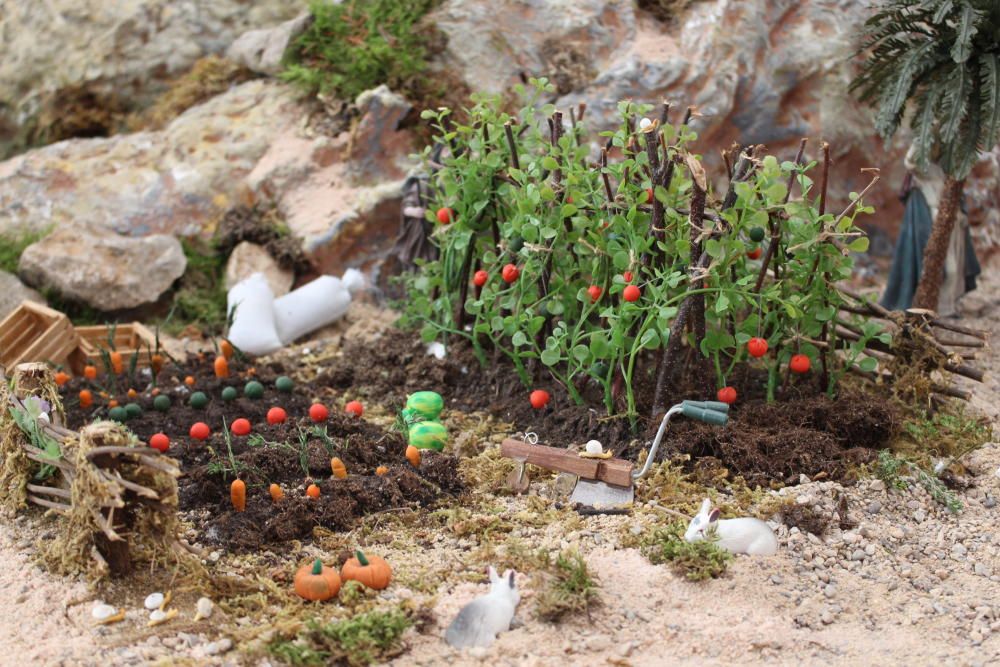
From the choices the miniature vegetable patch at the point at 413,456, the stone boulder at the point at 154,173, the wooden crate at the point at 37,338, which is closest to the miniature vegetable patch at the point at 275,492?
the miniature vegetable patch at the point at 413,456

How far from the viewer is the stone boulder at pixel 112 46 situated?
9383mm

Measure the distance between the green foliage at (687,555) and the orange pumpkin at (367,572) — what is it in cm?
105

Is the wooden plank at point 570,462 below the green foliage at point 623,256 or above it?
below

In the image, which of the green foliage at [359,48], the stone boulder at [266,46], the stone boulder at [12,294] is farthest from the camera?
the stone boulder at [266,46]

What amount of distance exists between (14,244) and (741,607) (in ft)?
19.3

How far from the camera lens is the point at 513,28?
27.6ft

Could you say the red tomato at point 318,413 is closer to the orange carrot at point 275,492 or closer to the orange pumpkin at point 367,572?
the orange carrot at point 275,492

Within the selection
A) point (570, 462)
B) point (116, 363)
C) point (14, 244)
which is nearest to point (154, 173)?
point (14, 244)

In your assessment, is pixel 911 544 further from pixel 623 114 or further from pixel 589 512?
pixel 623 114

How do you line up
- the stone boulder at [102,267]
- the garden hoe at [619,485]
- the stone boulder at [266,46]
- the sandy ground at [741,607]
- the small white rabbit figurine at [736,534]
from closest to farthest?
the sandy ground at [741,607] → the small white rabbit figurine at [736,534] → the garden hoe at [619,485] → the stone boulder at [102,267] → the stone boulder at [266,46]

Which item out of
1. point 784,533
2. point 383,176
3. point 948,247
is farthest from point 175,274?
point 948,247

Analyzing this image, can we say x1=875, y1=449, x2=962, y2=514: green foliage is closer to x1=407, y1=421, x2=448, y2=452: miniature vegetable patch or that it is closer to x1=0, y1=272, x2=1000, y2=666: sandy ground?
x1=0, y1=272, x2=1000, y2=666: sandy ground

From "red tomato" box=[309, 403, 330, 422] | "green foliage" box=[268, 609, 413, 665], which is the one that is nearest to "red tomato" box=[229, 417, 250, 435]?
"red tomato" box=[309, 403, 330, 422]

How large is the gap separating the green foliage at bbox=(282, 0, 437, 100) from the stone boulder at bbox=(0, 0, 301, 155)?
1.38 metres
